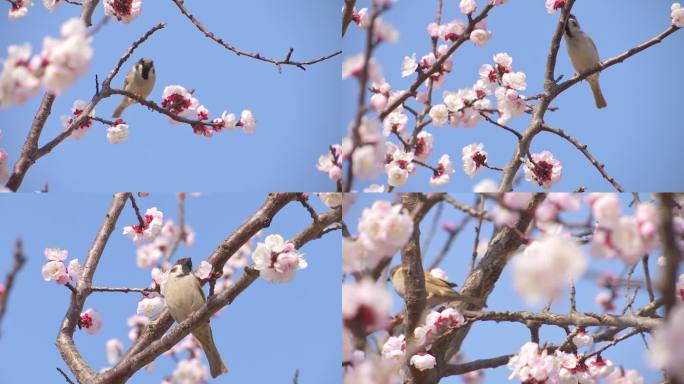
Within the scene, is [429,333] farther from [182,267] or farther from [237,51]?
[237,51]

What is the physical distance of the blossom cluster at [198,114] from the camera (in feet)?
7.55

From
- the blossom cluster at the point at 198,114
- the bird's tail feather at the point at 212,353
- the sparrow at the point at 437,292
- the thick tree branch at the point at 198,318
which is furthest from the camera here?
the blossom cluster at the point at 198,114

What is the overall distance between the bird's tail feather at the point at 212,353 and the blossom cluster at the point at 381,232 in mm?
657

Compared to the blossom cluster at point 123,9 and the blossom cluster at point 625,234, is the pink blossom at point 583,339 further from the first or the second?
the blossom cluster at point 123,9

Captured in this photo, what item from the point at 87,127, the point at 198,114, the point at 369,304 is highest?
the point at 198,114

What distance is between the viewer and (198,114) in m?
2.35

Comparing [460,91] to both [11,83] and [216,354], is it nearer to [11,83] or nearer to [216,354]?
[216,354]

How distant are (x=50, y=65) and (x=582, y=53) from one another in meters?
1.73

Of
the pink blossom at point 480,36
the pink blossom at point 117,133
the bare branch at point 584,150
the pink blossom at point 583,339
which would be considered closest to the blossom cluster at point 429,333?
the pink blossom at point 583,339

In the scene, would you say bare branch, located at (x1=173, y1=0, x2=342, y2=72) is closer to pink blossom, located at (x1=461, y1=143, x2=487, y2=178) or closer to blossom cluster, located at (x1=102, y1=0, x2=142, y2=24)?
blossom cluster, located at (x1=102, y1=0, x2=142, y2=24)

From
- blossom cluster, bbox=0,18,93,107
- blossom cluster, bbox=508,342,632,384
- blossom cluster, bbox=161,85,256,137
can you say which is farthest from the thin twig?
blossom cluster, bbox=508,342,632,384

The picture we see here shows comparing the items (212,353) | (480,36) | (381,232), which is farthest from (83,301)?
(480,36)

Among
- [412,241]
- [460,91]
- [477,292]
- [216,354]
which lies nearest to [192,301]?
[216,354]

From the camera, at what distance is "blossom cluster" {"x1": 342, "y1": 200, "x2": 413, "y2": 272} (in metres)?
1.61
